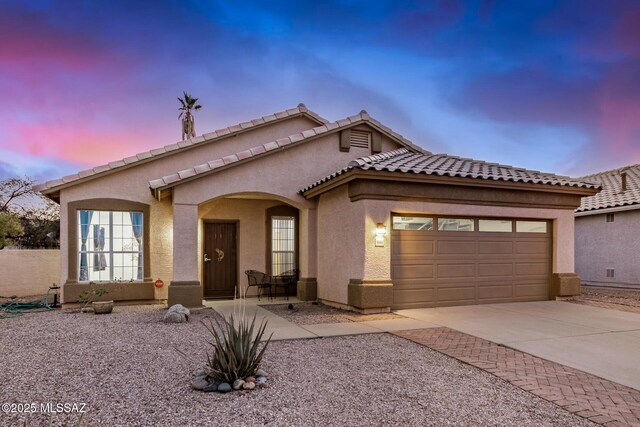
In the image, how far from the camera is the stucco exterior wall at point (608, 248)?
15703 millimetres

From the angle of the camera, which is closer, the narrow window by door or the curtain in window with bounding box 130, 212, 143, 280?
the curtain in window with bounding box 130, 212, 143, 280

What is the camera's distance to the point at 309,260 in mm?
12109

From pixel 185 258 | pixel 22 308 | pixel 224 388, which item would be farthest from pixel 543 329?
pixel 22 308

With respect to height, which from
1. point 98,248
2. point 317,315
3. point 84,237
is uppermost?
point 84,237

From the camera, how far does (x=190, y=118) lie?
27.4 metres

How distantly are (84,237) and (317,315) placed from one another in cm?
690

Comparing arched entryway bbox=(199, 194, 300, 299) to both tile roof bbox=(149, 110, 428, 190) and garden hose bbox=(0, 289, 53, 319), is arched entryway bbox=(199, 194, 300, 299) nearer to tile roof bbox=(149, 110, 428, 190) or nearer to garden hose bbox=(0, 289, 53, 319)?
tile roof bbox=(149, 110, 428, 190)

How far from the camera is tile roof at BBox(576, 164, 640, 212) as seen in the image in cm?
1617

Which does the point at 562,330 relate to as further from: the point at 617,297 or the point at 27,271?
the point at 27,271

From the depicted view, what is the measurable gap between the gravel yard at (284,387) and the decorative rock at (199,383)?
9 centimetres

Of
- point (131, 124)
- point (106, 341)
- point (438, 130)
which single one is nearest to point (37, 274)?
point (131, 124)

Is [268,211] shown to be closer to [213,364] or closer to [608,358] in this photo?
[213,364]

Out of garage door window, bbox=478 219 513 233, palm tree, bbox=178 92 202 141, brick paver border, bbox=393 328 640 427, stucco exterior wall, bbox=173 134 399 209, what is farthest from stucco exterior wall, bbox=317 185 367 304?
palm tree, bbox=178 92 202 141

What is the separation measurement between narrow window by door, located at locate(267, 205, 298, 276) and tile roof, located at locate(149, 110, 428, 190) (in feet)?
8.26
